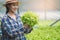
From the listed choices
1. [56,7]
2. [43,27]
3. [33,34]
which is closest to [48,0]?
[56,7]

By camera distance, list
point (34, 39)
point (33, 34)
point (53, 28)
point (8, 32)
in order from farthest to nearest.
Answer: point (53, 28)
point (33, 34)
point (34, 39)
point (8, 32)

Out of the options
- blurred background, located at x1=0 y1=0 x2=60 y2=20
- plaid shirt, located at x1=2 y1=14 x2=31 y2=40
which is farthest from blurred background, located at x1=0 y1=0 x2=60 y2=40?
plaid shirt, located at x1=2 y1=14 x2=31 y2=40

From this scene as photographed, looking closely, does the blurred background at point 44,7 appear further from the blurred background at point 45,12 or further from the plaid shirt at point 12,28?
the plaid shirt at point 12,28

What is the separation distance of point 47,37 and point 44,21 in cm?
144

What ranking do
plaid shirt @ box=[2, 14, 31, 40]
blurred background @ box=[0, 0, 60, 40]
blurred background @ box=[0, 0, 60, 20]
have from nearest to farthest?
plaid shirt @ box=[2, 14, 31, 40], blurred background @ box=[0, 0, 60, 40], blurred background @ box=[0, 0, 60, 20]

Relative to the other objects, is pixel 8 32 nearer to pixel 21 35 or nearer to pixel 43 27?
pixel 21 35

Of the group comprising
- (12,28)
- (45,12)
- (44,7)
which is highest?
(12,28)

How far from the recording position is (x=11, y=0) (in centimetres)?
269

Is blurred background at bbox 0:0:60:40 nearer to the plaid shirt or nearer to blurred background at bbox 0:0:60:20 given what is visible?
blurred background at bbox 0:0:60:20

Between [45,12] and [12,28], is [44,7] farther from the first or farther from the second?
Result: [12,28]

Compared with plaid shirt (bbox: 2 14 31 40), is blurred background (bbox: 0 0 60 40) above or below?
below

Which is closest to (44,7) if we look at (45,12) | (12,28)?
(45,12)

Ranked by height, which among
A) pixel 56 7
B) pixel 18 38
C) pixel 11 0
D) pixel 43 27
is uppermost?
pixel 11 0

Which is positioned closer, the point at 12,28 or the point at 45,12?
the point at 12,28
